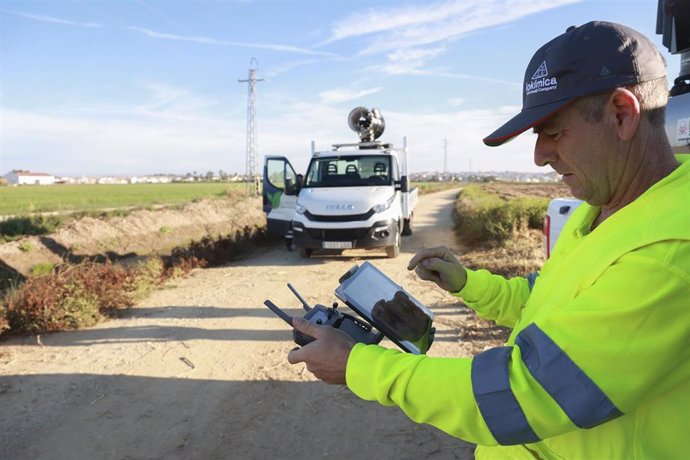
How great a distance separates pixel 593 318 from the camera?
99 centimetres

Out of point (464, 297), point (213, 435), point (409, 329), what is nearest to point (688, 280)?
point (409, 329)

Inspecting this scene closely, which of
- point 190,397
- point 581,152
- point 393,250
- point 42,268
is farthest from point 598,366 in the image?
point 42,268

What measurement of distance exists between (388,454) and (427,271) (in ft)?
5.99

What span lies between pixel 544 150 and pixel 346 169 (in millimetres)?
9797

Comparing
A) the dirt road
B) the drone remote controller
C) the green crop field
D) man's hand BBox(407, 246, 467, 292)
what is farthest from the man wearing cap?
the green crop field

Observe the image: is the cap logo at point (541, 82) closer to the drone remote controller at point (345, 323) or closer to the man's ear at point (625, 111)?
the man's ear at point (625, 111)

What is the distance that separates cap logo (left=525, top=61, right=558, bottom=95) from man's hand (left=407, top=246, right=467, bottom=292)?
2.72ft

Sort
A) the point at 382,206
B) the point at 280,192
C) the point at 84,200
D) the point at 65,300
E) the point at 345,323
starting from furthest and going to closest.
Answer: the point at 84,200 < the point at 280,192 < the point at 382,206 < the point at 65,300 < the point at 345,323

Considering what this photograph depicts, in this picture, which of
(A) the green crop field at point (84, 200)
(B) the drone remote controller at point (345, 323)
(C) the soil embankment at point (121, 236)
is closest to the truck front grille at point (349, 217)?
(C) the soil embankment at point (121, 236)

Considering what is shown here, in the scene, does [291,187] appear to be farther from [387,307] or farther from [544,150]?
[544,150]

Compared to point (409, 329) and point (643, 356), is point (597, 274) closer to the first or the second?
point (643, 356)

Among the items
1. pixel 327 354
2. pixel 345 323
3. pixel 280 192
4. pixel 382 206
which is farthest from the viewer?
pixel 280 192

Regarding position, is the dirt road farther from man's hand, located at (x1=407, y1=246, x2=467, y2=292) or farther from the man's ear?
the man's ear

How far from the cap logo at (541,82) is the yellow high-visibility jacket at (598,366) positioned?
13.6 inches
